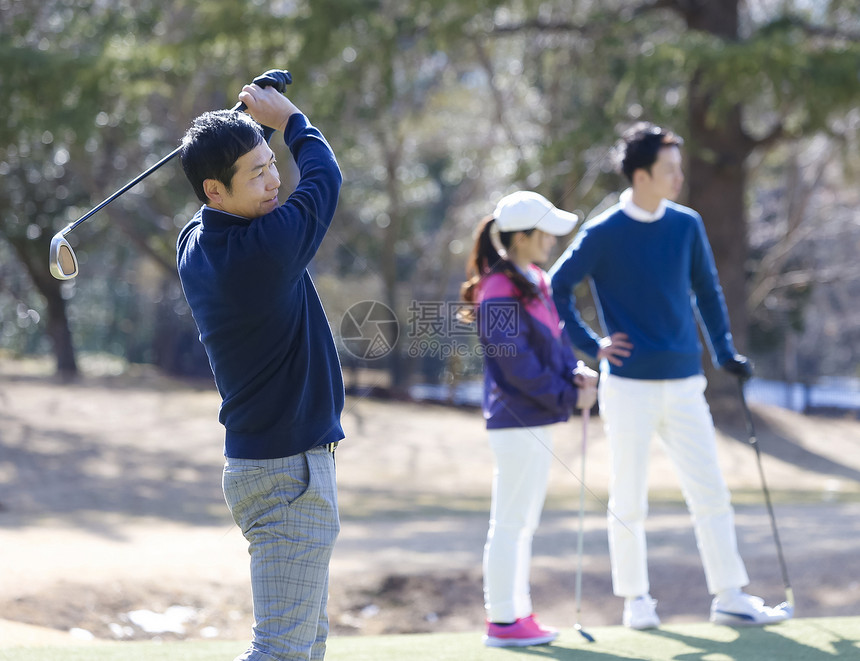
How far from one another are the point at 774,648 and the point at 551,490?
802cm

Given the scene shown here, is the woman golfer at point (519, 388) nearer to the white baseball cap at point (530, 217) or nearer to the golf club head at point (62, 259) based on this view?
the white baseball cap at point (530, 217)

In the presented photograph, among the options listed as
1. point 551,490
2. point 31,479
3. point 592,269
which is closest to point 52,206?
point 31,479

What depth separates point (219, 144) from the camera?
2.58 metres

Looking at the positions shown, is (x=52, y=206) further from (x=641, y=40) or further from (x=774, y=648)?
(x=774, y=648)

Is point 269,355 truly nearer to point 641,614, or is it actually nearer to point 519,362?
point 519,362

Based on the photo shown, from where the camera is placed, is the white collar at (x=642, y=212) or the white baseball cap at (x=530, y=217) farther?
the white collar at (x=642, y=212)

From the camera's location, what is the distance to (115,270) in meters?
26.9

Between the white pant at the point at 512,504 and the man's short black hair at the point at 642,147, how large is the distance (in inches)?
47.4

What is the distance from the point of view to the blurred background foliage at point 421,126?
508 inches

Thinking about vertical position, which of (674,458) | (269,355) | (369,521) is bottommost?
(369,521)

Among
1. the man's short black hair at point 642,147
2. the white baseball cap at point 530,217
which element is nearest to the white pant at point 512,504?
the white baseball cap at point 530,217

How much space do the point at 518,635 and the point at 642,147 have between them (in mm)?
2056

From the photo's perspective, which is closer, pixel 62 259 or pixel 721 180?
pixel 62 259

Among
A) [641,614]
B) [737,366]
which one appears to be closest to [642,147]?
[737,366]
